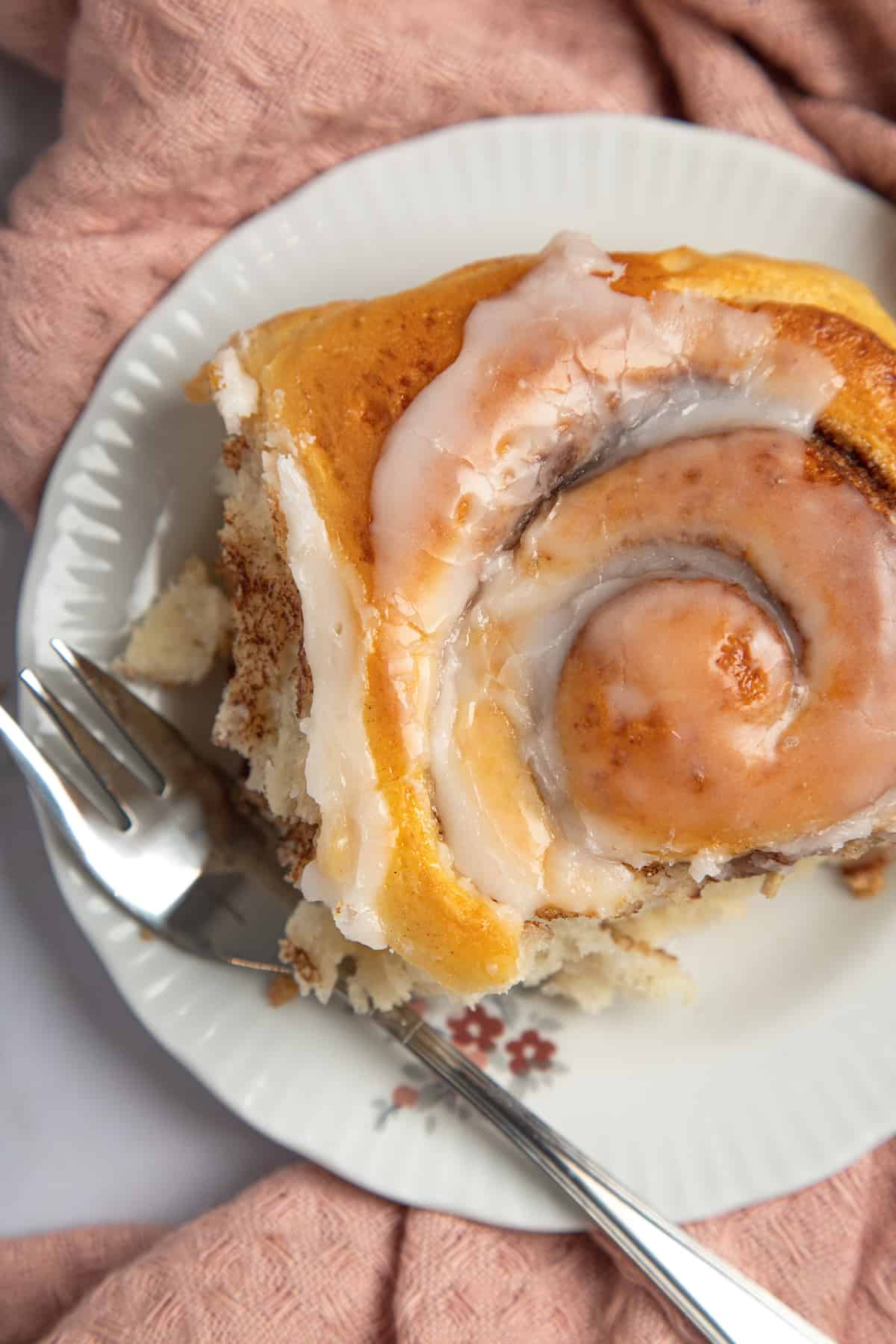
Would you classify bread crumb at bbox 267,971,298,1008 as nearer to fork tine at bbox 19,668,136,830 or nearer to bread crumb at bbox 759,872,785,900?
fork tine at bbox 19,668,136,830

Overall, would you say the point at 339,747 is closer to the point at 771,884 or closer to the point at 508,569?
the point at 508,569

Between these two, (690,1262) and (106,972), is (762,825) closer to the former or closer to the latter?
(690,1262)

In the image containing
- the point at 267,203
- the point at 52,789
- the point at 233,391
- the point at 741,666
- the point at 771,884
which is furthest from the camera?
the point at 267,203

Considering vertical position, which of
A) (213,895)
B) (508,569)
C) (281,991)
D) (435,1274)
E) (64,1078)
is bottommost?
(64,1078)

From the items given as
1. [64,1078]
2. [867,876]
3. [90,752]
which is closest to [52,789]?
[90,752]

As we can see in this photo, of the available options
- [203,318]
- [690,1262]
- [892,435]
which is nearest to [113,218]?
[203,318]

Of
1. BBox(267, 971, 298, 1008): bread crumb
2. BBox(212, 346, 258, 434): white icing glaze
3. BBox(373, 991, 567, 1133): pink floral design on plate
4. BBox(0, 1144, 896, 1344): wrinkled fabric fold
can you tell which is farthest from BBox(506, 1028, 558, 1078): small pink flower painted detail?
BBox(212, 346, 258, 434): white icing glaze

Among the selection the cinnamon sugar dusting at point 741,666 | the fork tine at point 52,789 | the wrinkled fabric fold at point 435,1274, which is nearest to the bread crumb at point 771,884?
the cinnamon sugar dusting at point 741,666
